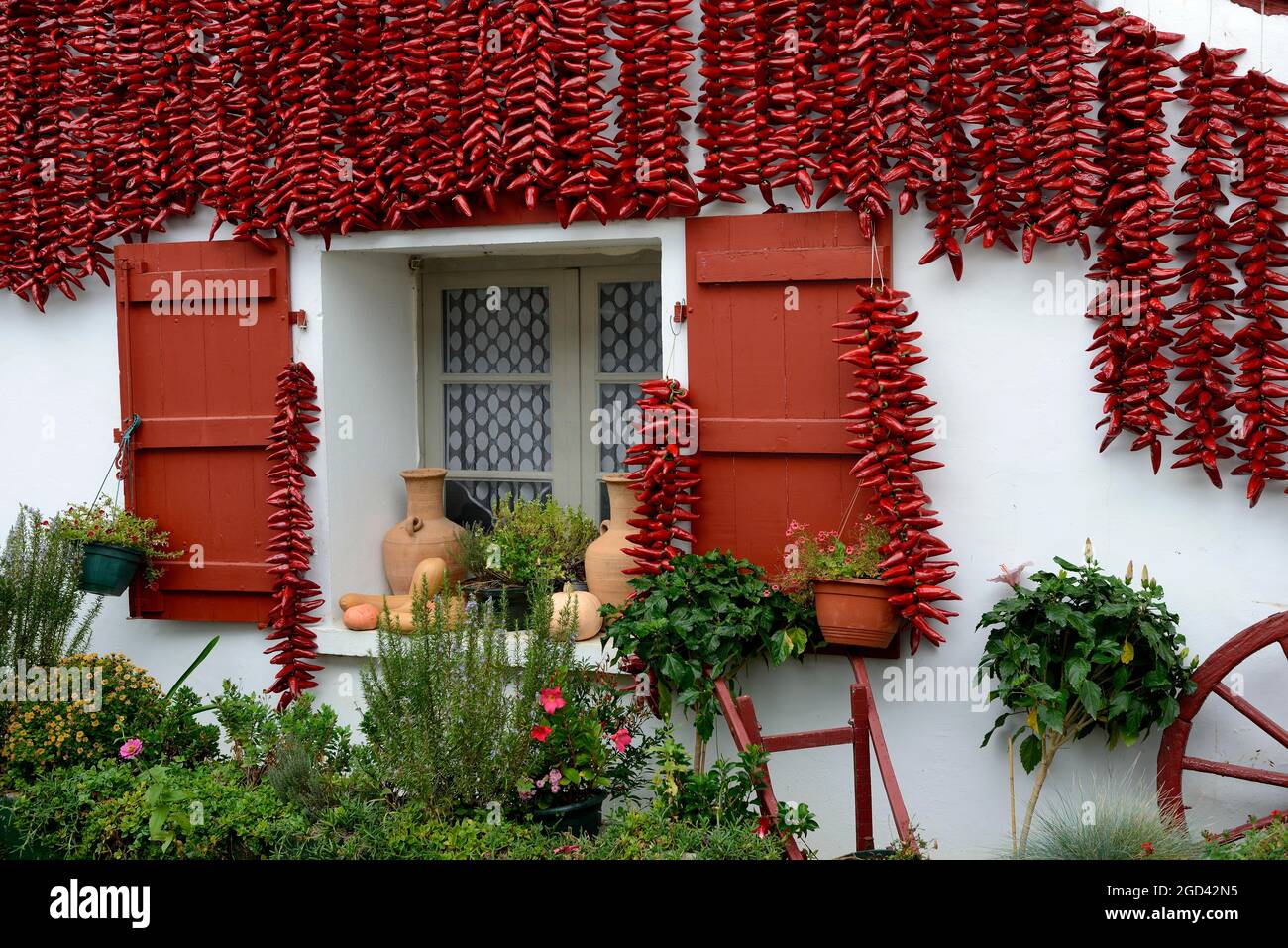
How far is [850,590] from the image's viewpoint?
3932 millimetres

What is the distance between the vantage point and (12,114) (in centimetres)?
527

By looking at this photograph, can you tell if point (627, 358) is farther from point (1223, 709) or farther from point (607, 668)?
point (1223, 709)

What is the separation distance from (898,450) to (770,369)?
22.7 inches

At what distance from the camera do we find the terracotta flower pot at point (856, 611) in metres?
3.93

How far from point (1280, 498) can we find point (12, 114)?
5.40m

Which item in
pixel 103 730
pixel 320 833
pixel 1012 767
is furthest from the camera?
pixel 103 730

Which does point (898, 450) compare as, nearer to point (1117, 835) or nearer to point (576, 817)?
point (1117, 835)

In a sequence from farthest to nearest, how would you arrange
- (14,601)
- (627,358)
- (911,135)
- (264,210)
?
(627,358) → (264,210) → (14,601) → (911,135)

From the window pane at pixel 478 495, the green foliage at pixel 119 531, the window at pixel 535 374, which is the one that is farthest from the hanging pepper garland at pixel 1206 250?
the green foliage at pixel 119 531

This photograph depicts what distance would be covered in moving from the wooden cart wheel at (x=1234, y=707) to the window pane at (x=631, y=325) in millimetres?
2496

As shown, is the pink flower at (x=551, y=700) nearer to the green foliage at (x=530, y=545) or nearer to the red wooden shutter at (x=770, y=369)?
the red wooden shutter at (x=770, y=369)

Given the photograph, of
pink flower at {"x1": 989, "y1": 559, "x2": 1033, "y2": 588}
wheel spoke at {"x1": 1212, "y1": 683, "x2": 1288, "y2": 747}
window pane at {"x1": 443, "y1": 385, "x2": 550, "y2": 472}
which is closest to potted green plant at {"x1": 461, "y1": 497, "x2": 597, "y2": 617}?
window pane at {"x1": 443, "y1": 385, "x2": 550, "y2": 472}

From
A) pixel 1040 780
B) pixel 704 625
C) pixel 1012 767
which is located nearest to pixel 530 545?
pixel 704 625

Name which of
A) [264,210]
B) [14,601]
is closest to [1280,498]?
[264,210]
